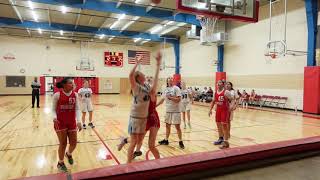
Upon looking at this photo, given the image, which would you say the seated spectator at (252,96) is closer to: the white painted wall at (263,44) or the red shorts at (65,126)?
the white painted wall at (263,44)

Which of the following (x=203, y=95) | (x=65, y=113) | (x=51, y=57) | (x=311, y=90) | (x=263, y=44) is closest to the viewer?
(x=65, y=113)

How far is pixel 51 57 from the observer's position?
87.3 ft

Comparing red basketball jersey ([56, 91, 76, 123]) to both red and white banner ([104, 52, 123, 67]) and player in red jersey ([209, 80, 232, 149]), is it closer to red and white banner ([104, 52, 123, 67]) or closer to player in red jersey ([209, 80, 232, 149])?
player in red jersey ([209, 80, 232, 149])

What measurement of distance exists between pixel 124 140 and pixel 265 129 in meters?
5.92

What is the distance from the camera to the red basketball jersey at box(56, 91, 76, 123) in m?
4.37

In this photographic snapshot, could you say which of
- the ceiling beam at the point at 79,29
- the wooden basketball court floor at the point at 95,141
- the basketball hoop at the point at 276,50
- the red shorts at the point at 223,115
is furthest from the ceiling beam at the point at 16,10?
the basketball hoop at the point at 276,50

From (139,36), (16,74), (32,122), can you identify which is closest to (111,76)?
(139,36)

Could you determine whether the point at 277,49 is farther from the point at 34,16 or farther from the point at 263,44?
the point at 34,16

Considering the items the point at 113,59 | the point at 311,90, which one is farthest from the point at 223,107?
the point at 113,59

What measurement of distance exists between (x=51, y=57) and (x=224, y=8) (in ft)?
76.1

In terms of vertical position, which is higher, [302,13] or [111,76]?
[302,13]

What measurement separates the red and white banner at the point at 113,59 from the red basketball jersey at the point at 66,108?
82.4 feet

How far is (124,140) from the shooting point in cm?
467

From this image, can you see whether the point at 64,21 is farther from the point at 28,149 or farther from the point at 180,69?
the point at 28,149
